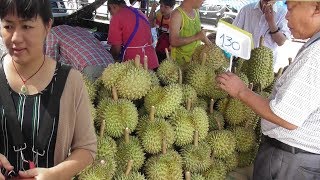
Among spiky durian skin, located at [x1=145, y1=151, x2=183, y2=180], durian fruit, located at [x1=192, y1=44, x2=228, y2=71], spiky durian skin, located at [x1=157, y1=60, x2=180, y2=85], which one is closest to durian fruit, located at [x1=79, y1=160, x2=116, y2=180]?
spiky durian skin, located at [x1=145, y1=151, x2=183, y2=180]

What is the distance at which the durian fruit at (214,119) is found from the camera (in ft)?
6.86

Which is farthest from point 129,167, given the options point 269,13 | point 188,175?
point 269,13

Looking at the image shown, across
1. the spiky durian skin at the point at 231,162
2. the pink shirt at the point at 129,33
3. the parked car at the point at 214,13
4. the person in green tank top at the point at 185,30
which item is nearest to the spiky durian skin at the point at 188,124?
the spiky durian skin at the point at 231,162

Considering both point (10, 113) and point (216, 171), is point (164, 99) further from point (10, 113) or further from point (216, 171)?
point (10, 113)

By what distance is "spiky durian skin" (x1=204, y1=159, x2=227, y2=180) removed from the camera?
6.38 feet

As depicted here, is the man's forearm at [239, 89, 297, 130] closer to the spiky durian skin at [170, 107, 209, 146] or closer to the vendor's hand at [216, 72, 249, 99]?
the vendor's hand at [216, 72, 249, 99]

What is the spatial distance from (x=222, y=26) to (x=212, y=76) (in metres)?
0.48

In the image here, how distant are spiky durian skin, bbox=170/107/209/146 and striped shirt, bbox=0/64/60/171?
0.96 metres

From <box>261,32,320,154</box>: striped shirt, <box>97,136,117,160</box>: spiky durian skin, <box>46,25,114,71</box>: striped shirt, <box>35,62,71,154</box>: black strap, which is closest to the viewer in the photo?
<box>35,62,71,154</box>: black strap

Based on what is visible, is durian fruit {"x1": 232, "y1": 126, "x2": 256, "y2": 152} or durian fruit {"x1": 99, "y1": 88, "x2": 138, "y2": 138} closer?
durian fruit {"x1": 99, "y1": 88, "x2": 138, "y2": 138}

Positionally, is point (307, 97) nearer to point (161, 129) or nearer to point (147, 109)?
point (161, 129)

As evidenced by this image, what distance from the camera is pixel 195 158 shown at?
1.89 m

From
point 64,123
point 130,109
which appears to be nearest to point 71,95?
point 64,123

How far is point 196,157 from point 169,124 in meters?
0.23
